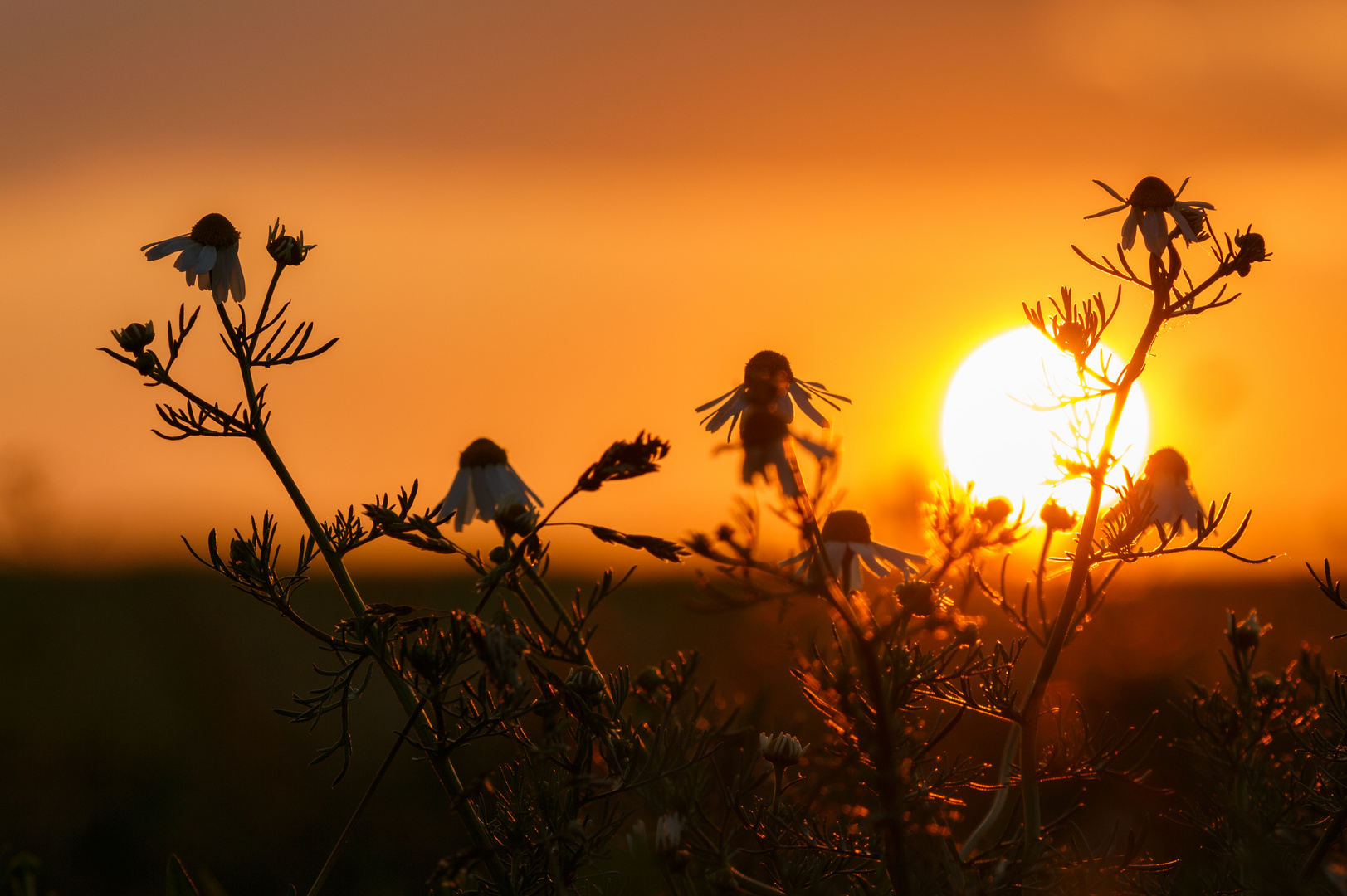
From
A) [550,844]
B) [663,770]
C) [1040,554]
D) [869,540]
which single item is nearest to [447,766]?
[550,844]

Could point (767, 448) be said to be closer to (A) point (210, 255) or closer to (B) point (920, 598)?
(B) point (920, 598)

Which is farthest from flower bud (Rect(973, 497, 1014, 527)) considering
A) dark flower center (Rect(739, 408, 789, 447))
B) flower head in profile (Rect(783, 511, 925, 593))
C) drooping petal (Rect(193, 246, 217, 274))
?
drooping petal (Rect(193, 246, 217, 274))

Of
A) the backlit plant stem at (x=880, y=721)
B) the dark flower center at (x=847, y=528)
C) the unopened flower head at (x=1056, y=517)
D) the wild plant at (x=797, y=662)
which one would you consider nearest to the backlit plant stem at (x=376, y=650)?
the wild plant at (x=797, y=662)

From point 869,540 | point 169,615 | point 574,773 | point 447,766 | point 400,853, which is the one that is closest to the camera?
point 574,773

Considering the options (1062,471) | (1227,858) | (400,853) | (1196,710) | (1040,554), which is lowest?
(400,853)

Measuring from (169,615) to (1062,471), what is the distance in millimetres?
7898

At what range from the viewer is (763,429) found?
1461 millimetres

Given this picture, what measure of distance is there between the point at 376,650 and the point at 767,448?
1.16 m

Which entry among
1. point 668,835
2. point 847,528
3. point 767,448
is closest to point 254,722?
point 847,528

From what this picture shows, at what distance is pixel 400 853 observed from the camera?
4.53m

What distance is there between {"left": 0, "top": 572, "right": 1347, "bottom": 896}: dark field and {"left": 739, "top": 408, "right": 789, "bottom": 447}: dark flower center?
1591 mm

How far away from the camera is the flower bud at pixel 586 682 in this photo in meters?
1.97

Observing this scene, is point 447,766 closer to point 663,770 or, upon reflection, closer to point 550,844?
point 550,844

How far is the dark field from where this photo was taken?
454 cm
